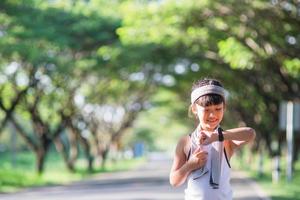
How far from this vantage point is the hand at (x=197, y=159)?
11.9 ft

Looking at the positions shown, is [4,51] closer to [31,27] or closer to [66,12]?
[31,27]

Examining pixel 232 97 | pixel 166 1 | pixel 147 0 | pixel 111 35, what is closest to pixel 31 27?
pixel 111 35

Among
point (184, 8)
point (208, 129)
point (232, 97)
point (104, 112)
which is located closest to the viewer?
point (208, 129)

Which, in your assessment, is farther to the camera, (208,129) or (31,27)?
(31,27)

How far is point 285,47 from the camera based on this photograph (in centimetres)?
1816

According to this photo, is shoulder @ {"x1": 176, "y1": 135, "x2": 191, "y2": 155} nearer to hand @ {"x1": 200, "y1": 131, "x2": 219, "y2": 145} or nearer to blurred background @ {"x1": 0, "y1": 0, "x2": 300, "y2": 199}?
hand @ {"x1": 200, "y1": 131, "x2": 219, "y2": 145}

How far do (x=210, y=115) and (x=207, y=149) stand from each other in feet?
0.59

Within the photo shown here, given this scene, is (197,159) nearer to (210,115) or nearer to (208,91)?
(210,115)

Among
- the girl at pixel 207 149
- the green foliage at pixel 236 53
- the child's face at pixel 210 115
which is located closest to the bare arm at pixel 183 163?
the girl at pixel 207 149

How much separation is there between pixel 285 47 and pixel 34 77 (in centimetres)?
1181

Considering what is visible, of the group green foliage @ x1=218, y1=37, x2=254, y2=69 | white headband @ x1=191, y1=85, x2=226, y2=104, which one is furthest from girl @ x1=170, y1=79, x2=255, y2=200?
green foliage @ x1=218, y1=37, x2=254, y2=69

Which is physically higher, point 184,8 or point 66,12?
point 66,12

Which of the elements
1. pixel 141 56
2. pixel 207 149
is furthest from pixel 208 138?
pixel 141 56

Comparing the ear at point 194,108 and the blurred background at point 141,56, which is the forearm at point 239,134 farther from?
the blurred background at point 141,56
